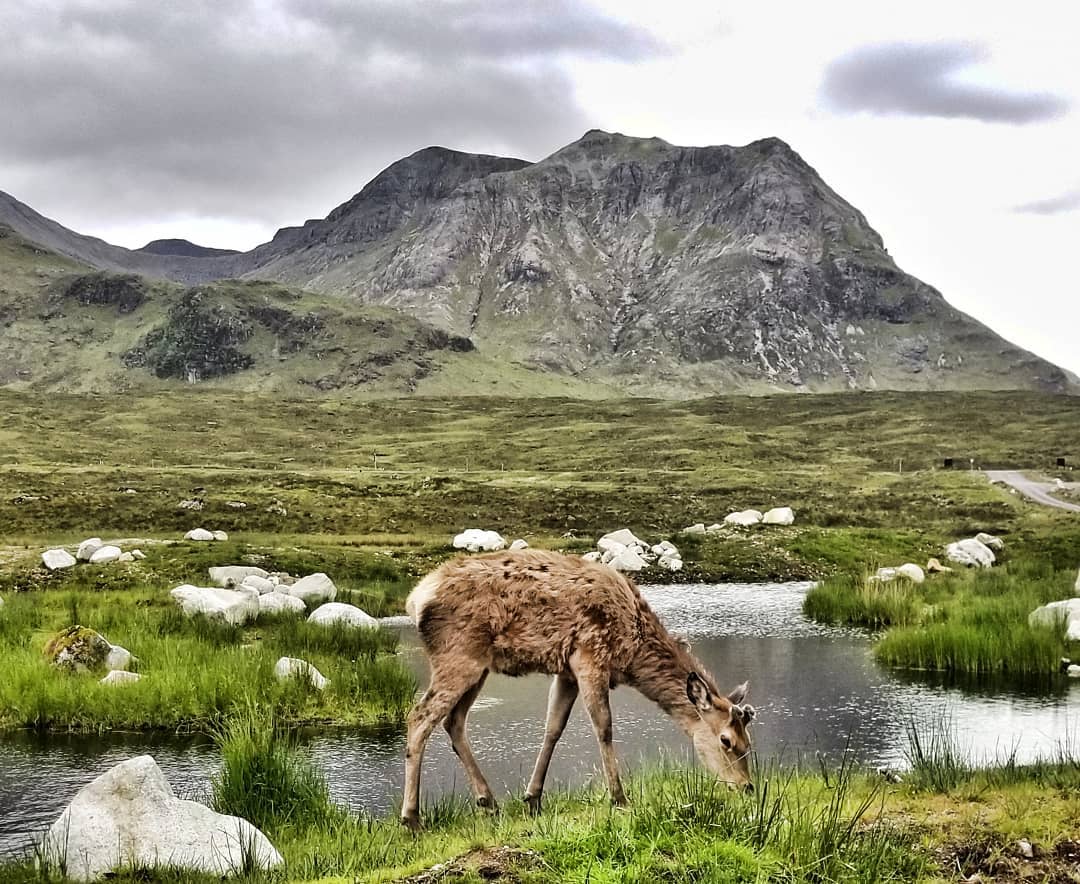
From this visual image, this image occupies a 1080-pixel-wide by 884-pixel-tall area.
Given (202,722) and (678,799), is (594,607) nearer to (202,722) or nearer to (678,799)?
(678,799)

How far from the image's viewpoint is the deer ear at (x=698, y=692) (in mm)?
9084

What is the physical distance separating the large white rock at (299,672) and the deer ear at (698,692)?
1055 cm

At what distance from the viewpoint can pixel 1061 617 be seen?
22.7 m

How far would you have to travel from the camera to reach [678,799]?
27.7 ft

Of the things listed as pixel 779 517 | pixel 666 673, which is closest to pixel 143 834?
pixel 666 673

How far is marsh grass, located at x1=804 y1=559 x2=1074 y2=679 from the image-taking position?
21.2 m

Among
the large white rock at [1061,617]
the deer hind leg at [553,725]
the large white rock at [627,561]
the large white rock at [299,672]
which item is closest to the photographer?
the deer hind leg at [553,725]

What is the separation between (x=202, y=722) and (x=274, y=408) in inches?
→ 5627

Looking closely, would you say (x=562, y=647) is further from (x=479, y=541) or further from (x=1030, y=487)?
(x=1030, y=487)

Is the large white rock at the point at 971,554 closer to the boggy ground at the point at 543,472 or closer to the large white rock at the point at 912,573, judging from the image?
the boggy ground at the point at 543,472

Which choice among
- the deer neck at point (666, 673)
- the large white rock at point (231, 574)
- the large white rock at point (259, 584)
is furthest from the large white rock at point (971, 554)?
the deer neck at point (666, 673)

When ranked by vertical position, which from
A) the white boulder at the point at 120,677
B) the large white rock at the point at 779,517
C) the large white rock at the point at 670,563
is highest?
the large white rock at the point at 779,517

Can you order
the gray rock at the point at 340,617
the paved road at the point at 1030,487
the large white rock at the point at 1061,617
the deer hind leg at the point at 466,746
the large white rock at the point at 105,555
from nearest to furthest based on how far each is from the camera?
the deer hind leg at the point at 466,746
the large white rock at the point at 1061,617
the gray rock at the point at 340,617
the large white rock at the point at 105,555
the paved road at the point at 1030,487

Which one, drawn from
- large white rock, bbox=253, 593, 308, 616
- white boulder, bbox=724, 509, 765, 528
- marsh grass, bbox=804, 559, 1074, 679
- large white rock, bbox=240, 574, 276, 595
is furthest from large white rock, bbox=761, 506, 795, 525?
large white rock, bbox=253, 593, 308, 616
